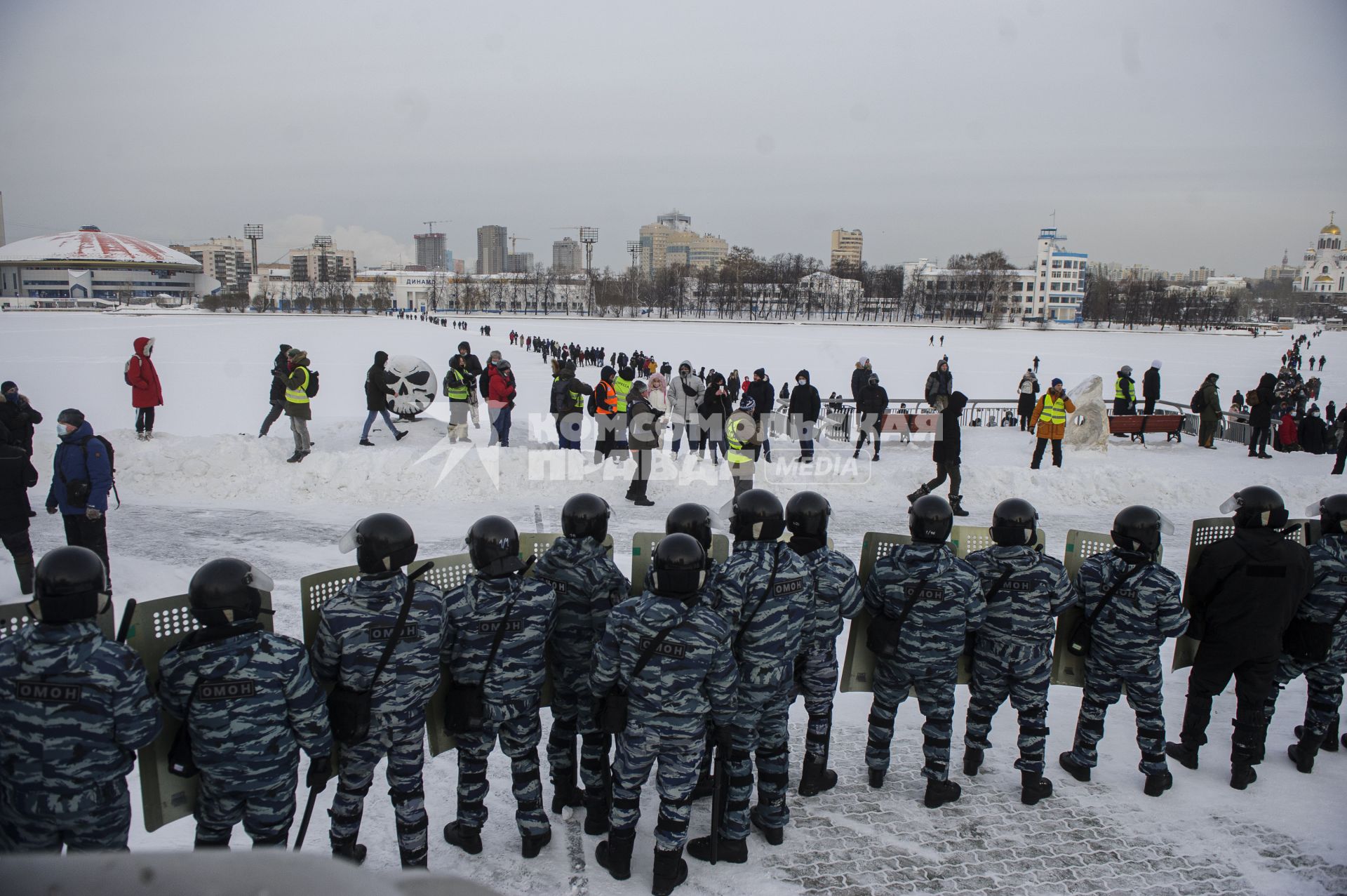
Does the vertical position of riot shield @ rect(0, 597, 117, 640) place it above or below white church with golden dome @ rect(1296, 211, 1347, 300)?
below

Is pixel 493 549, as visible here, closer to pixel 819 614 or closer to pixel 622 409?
pixel 819 614

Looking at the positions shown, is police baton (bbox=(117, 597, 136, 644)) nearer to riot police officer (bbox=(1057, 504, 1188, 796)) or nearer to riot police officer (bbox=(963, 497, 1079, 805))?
riot police officer (bbox=(963, 497, 1079, 805))

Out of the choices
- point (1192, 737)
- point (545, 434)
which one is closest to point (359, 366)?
point (545, 434)

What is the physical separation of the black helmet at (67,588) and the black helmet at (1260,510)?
17.0 feet

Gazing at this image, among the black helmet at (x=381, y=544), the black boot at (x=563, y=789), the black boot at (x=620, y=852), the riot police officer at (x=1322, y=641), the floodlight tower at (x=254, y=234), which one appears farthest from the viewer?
the floodlight tower at (x=254, y=234)

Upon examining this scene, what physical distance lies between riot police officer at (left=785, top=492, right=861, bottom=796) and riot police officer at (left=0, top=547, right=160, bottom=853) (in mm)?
2827

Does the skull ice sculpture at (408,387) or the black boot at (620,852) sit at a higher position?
the skull ice sculpture at (408,387)

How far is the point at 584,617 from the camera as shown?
3.94m

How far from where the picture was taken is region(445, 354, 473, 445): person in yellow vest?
11.9 metres

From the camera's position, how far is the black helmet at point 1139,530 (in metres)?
4.07

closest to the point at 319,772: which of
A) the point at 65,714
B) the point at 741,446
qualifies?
the point at 65,714

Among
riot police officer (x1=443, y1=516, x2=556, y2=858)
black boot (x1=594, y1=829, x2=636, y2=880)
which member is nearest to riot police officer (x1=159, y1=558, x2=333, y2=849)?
riot police officer (x1=443, y1=516, x2=556, y2=858)

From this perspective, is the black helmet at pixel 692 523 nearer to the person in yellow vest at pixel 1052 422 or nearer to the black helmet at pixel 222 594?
the black helmet at pixel 222 594

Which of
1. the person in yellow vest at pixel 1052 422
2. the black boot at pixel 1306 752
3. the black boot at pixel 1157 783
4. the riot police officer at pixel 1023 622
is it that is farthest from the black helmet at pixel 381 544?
the person in yellow vest at pixel 1052 422
